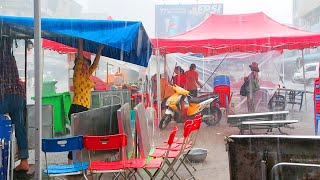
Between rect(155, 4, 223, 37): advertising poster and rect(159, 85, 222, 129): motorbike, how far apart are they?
24614mm

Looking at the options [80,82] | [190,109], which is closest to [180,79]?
[190,109]

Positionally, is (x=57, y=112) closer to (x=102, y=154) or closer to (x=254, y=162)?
(x=102, y=154)

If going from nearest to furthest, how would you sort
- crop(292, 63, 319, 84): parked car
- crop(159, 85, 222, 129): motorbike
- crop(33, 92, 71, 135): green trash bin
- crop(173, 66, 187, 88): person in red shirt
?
1. crop(33, 92, 71, 135): green trash bin
2. crop(159, 85, 222, 129): motorbike
3. crop(173, 66, 187, 88): person in red shirt
4. crop(292, 63, 319, 84): parked car

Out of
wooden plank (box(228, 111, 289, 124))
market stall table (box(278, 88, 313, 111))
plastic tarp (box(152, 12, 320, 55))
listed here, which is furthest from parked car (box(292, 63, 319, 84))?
wooden plank (box(228, 111, 289, 124))

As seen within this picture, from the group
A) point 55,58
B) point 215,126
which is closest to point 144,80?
point 215,126

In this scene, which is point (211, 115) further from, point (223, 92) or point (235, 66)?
point (235, 66)

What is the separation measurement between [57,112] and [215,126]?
4.44 m

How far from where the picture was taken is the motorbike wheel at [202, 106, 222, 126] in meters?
10.9

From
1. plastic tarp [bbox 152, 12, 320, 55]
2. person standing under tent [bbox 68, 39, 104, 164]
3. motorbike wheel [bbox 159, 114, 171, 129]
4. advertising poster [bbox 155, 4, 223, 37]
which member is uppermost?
advertising poster [bbox 155, 4, 223, 37]

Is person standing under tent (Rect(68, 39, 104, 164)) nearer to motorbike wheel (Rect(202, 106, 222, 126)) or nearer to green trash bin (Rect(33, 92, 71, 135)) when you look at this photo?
green trash bin (Rect(33, 92, 71, 135))

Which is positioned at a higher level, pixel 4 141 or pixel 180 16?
pixel 180 16

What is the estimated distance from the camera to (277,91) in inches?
558

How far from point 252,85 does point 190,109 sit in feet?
9.30

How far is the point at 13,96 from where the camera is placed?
519 centimetres
